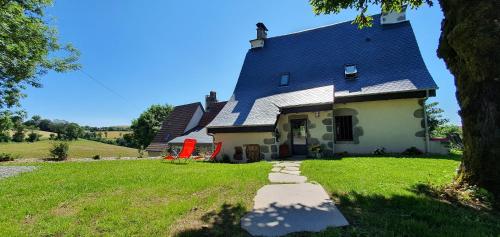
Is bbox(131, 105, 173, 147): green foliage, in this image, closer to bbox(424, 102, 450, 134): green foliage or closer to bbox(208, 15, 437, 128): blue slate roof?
bbox(208, 15, 437, 128): blue slate roof

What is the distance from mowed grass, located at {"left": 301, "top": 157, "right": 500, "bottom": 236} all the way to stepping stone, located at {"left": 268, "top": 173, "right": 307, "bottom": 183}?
0.33 metres

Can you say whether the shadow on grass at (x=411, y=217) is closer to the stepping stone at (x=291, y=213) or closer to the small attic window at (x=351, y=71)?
the stepping stone at (x=291, y=213)

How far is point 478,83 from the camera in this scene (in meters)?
4.43

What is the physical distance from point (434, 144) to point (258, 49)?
Answer: 12.5 metres

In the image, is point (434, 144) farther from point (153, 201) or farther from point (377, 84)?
point (153, 201)

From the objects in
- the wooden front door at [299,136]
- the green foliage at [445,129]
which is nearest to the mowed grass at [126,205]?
the wooden front door at [299,136]

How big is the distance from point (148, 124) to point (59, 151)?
24.9 m

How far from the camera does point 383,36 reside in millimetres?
14375

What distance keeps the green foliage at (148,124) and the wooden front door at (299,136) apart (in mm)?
29333

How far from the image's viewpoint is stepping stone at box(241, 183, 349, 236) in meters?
3.22

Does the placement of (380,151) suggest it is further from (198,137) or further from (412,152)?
(198,137)

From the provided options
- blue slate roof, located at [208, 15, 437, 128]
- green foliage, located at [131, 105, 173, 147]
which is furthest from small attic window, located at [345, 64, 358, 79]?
green foliage, located at [131, 105, 173, 147]

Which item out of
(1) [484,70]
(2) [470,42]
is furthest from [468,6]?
(1) [484,70]

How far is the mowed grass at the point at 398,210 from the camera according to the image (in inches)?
119
